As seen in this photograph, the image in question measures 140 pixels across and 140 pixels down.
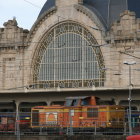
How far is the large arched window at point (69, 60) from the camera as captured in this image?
236 feet

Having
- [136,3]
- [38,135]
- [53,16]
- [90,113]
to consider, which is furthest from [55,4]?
[38,135]

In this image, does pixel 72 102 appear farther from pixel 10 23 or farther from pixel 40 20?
pixel 10 23

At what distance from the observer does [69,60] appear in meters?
73.1

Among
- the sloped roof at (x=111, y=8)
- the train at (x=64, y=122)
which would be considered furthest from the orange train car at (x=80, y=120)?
the sloped roof at (x=111, y=8)

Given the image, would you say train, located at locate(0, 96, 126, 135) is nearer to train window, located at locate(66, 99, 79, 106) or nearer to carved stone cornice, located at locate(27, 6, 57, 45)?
train window, located at locate(66, 99, 79, 106)

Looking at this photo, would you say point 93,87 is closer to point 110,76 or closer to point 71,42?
point 110,76

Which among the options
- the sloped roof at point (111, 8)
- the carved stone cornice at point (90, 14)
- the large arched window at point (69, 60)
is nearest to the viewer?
the large arched window at point (69, 60)

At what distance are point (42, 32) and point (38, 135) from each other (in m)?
45.3

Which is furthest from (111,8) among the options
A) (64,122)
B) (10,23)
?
(64,122)

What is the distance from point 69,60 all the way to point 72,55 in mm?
825

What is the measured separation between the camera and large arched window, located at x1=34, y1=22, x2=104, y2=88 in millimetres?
71875

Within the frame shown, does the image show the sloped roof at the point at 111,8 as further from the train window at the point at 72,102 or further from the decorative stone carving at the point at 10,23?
the train window at the point at 72,102

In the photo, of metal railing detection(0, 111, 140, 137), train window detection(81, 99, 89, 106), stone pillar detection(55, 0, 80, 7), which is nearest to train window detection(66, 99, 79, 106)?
train window detection(81, 99, 89, 106)

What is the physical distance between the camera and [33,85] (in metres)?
75.3
